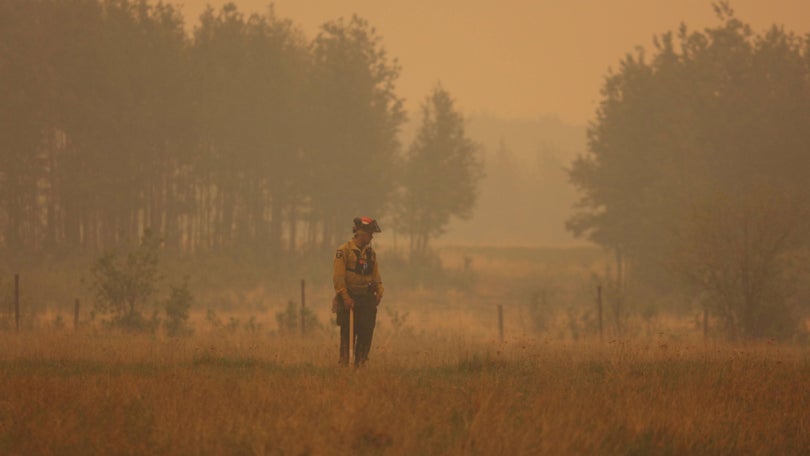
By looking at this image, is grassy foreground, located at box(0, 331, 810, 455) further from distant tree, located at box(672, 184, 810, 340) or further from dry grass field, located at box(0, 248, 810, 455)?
distant tree, located at box(672, 184, 810, 340)

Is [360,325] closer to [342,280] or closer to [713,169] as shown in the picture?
[342,280]

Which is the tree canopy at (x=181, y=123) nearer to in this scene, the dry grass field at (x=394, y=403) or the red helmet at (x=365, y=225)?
the dry grass field at (x=394, y=403)

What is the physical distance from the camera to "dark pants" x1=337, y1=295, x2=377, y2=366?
12.6m

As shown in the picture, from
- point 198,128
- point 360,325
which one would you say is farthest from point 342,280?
point 198,128

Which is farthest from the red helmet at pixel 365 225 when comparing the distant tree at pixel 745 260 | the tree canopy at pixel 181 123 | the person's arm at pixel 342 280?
the tree canopy at pixel 181 123

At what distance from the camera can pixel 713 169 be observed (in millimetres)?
39312

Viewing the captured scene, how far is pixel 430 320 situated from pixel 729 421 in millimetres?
24590

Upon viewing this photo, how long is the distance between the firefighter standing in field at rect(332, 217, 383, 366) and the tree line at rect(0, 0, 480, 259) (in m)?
30.6

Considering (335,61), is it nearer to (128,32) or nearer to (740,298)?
(128,32)

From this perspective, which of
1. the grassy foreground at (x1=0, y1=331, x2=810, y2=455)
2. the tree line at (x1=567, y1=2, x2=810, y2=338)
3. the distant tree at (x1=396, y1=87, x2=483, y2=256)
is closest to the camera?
the grassy foreground at (x1=0, y1=331, x2=810, y2=455)

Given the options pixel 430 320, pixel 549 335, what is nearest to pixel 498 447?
pixel 549 335

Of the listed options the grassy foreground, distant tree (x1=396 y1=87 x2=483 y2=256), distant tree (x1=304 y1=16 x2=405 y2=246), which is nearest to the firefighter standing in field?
the grassy foreground

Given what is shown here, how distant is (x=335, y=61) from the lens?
48.6 metres

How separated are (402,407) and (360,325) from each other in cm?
339
